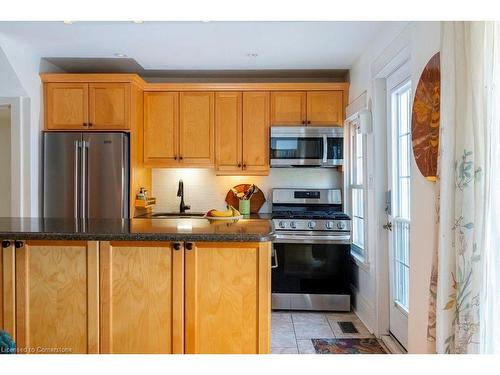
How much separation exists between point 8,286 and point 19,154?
1892 millimetres

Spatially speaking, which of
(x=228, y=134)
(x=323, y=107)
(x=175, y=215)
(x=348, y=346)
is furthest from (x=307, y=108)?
(x=348, y=346)

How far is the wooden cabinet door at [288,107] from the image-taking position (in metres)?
3.88

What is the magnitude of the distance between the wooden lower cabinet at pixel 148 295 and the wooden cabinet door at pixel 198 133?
208 cm

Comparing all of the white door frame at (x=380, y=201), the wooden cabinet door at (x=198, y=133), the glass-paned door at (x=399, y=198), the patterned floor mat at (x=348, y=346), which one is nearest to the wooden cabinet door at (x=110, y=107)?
the wooden cabinet door at (x=198, y=133)

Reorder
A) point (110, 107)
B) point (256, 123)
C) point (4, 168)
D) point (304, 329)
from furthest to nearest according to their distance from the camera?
point (4, 168), point (256, 123), point (110, 107), point (304, 329)

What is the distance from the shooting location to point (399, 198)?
2697 millimetres

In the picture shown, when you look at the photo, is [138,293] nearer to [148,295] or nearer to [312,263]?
[148,295]

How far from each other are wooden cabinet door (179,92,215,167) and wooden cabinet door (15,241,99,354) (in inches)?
82.7

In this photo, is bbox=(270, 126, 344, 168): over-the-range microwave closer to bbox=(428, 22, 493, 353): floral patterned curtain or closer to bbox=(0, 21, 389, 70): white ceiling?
bbox=(0, 21, 389, 70): white ceiling

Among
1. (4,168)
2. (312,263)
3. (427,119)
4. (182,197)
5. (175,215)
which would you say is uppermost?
(427,119)

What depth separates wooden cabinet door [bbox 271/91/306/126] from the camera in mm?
3881

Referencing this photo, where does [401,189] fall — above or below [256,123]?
below

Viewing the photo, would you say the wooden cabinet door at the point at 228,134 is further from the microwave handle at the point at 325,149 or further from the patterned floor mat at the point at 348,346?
the patterned floor mat at the point at 348,346

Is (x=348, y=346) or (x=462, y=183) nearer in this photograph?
(x=462, y=183)
